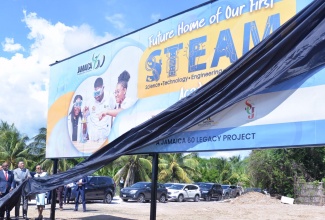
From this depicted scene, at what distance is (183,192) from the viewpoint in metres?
32.8

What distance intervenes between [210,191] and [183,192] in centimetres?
539

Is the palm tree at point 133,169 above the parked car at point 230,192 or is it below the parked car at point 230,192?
above

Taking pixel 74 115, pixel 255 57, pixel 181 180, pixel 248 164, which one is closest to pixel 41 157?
pixel 181 180

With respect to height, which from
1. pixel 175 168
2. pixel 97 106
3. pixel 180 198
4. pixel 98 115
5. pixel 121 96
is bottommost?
pixel 180 198

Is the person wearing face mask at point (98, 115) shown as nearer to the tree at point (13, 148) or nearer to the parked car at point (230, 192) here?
the tree at point (13, 148)

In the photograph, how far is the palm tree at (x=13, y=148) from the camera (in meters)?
38.5

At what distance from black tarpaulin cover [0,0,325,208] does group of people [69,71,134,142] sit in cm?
193

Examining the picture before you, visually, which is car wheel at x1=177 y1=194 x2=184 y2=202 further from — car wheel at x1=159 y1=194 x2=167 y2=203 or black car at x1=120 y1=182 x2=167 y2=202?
black car at x1=120 y1=182 x2=167 y2=202

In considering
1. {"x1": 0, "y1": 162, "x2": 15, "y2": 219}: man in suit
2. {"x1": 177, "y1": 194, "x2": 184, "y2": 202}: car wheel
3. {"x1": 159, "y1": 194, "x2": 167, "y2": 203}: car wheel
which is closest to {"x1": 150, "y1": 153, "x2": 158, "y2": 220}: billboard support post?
{"x1": 0, "y1": 162, "x2": 15, "y2": 219}: man in suit

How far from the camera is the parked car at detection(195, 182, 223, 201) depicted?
3678 cm

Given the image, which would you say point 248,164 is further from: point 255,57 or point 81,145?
point 255,57

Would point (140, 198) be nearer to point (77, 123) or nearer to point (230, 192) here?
point (230, 192)

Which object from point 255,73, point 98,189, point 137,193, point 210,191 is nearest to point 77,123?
point 255,73

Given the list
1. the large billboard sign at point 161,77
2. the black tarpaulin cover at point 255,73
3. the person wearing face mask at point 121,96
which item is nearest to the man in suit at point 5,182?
the large billboard sign at point 161,77
